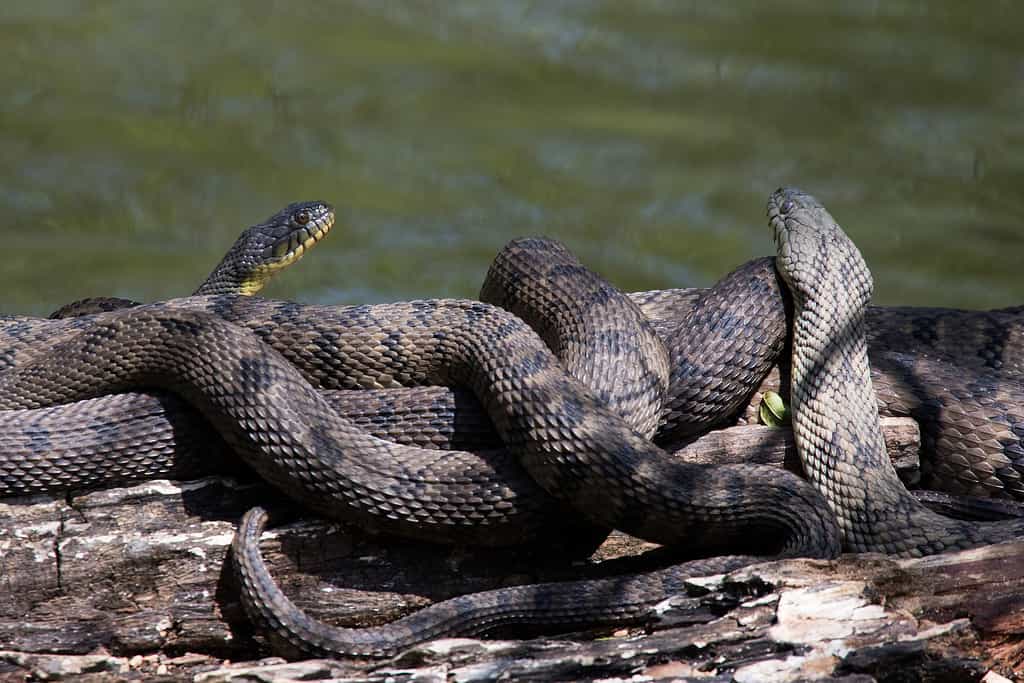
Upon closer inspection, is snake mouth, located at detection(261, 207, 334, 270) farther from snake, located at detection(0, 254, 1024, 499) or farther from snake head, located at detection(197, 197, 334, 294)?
snake, located at detection(0, 254, 1024, 499)

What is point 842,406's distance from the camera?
6336mm

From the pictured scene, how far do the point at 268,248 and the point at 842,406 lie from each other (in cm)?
434

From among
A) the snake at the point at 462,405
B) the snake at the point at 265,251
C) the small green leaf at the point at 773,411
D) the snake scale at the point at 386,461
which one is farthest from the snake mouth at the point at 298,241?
the small green leaf at the point at 773,411

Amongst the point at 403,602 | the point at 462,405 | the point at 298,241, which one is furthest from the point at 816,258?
the point at 298,241

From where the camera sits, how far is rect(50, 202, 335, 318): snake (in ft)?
29.4

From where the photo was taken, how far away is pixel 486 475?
573 centimetres

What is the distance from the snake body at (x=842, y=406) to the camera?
19.0 ft

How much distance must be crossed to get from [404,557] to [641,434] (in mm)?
1192

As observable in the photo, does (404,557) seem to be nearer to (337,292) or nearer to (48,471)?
(48,471)

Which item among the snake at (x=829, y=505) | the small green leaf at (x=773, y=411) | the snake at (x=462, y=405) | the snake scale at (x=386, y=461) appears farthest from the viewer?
the small green leaf at (x=773, y=411)

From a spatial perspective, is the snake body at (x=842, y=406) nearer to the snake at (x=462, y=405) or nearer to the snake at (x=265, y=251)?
the snake at (x=462, y=405)

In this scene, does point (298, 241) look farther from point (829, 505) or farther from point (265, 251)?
point (829, 505)

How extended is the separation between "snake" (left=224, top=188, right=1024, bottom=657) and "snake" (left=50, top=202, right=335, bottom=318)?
11.3 ft

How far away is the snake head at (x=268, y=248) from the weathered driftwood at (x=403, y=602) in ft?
10.5
